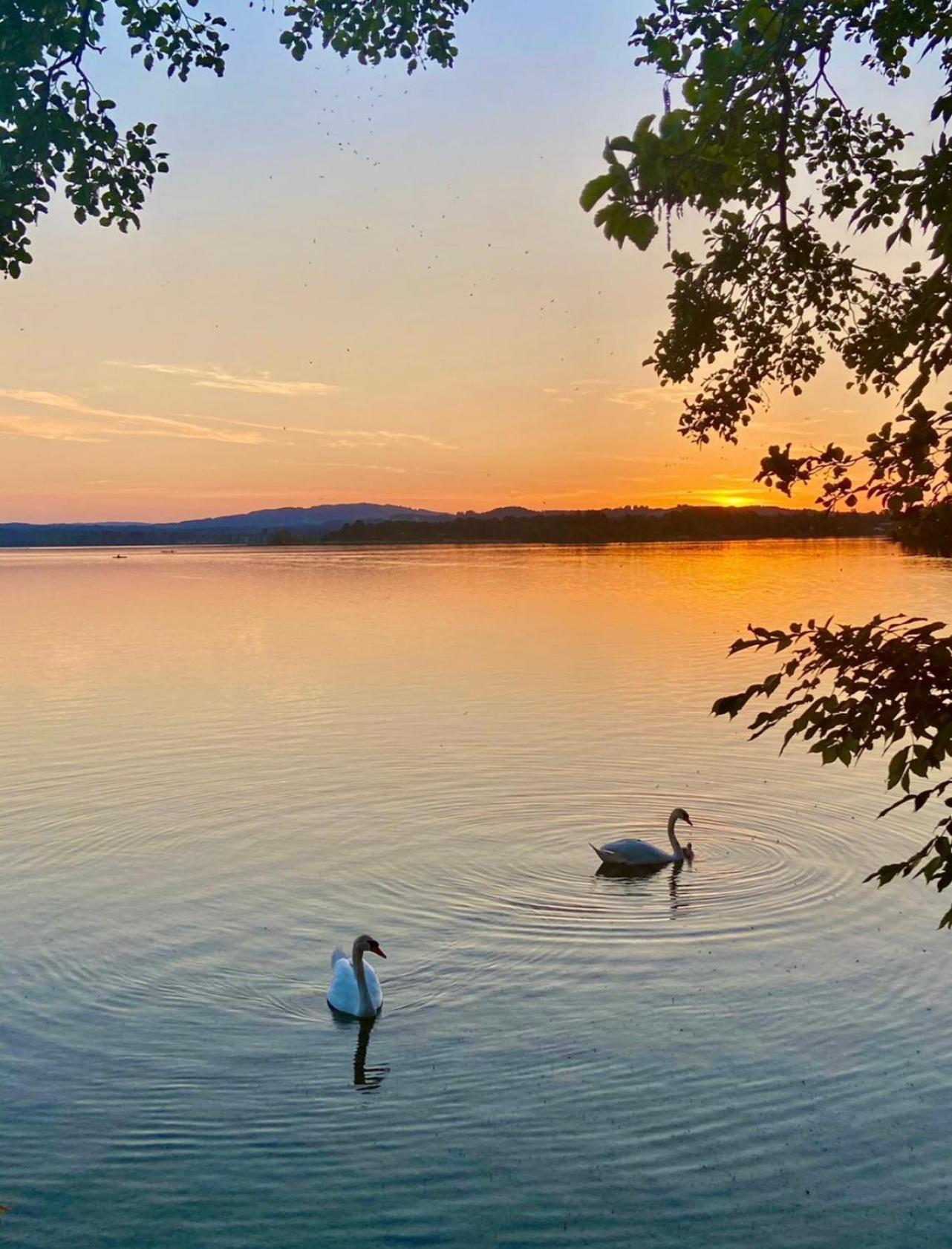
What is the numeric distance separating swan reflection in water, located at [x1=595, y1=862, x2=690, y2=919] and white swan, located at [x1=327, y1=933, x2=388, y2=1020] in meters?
4.96

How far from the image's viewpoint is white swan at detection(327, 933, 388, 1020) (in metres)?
13.9

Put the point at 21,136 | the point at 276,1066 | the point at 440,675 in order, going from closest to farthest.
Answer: the point at 21,136 → the point at 276,1066 → the point at 440,675

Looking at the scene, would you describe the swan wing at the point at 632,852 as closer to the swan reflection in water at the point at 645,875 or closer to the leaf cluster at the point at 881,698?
the swan reflection in water at the point at 645,875

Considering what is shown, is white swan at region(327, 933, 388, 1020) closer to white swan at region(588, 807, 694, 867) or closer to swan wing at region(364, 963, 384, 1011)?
swan wing at region(364, 963, 384, 1011)

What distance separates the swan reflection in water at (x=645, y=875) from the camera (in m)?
18.0

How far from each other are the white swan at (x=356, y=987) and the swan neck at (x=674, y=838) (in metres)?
6.74

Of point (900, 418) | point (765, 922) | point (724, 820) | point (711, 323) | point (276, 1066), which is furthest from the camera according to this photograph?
point (724, 820)

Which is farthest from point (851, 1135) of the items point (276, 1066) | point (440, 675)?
point (440, 675)

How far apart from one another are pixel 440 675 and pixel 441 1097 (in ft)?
95.3

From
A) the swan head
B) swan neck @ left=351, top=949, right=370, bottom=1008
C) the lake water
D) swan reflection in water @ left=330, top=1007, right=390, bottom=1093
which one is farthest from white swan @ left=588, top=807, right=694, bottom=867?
swan reflection in water @ left=330, top=1007, right=390, bottom=1093

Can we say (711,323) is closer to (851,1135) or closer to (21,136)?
(21,136)

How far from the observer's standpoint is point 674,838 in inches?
802

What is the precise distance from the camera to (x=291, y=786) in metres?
25.6

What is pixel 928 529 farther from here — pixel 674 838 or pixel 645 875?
pixel 674 838
